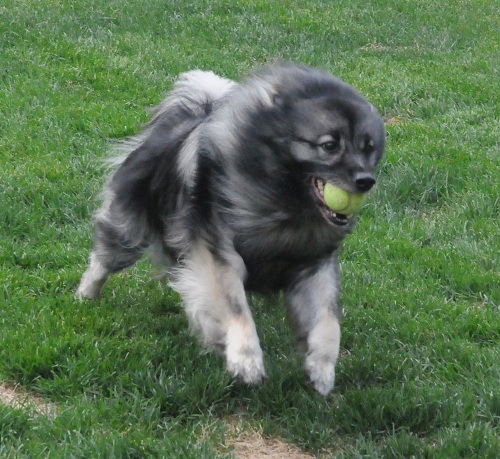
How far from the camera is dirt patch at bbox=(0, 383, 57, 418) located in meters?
4.29

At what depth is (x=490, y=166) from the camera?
26.5 ft

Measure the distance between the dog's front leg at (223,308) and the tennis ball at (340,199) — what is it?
23.7 inches

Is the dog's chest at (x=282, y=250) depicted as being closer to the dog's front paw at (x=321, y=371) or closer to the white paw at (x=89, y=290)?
the dog's front paw at (x=321, y=371)

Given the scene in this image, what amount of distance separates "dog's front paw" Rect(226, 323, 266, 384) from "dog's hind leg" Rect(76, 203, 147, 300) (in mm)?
1384

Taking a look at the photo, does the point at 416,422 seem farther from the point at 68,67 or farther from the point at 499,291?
the point at 68,67

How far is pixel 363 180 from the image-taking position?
165 inches

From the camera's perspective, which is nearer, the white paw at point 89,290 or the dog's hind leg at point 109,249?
the dog's hind leg at point 109,249

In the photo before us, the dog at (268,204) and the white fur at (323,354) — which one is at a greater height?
the dog at (268,204)

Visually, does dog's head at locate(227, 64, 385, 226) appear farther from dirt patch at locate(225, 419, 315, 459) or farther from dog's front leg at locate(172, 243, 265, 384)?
dirt patch at locate(225, 419, 315, 459)

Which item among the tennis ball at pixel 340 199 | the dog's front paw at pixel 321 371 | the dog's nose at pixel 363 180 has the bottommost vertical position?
the dog's front paw at pixel 321 371

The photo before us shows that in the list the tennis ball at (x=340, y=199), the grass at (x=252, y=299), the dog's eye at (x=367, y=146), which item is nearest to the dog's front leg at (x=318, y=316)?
the grass at (x=252, y=299)

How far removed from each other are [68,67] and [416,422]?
6.45 meters

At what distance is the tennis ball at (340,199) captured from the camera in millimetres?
4266

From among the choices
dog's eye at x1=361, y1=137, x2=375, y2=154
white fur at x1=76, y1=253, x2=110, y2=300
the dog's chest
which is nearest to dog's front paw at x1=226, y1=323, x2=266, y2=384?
the dog's chest
